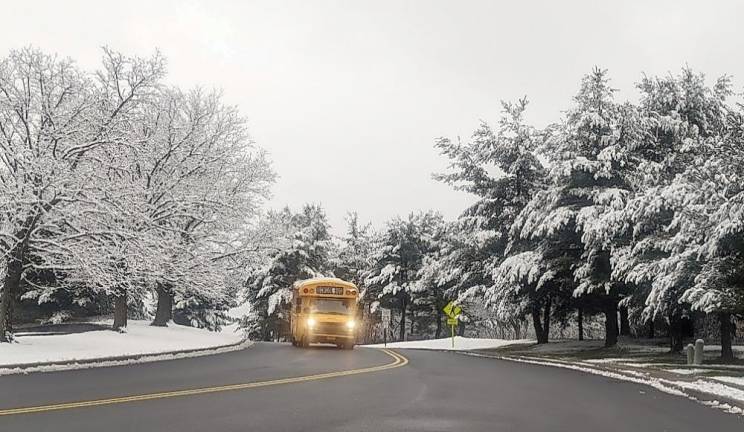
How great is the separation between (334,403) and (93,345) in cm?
1390

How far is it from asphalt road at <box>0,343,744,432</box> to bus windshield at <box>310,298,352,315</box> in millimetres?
12597

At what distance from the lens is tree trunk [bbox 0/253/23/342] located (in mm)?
20250

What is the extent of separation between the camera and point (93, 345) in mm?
22125

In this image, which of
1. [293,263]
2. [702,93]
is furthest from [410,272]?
[702,93]

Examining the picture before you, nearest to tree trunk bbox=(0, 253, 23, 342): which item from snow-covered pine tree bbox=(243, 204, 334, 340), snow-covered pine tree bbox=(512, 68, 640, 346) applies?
snow-covered pine tree bbox=(512, 68, 640, 346)

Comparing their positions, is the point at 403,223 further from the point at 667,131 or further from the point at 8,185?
the point at 8,185

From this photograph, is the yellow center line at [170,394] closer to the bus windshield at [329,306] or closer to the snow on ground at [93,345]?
the snow on ground at [93,345]

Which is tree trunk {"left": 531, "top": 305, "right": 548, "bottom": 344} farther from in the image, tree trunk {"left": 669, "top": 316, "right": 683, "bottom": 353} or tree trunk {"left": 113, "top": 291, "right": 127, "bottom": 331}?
tree trunk {"left": 113, "top": 291, "right": 127, "bottom": 331}

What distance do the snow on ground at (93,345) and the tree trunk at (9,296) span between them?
0.53 m

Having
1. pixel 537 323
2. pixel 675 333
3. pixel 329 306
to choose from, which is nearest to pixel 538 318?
pixel 537 323

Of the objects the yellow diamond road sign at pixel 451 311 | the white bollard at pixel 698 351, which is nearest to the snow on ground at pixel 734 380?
the white bollard at pixel 698 351

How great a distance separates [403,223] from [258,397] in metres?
51.5

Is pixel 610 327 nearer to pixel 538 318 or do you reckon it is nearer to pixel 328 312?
pixel 538 318

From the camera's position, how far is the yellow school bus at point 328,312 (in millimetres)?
30344
